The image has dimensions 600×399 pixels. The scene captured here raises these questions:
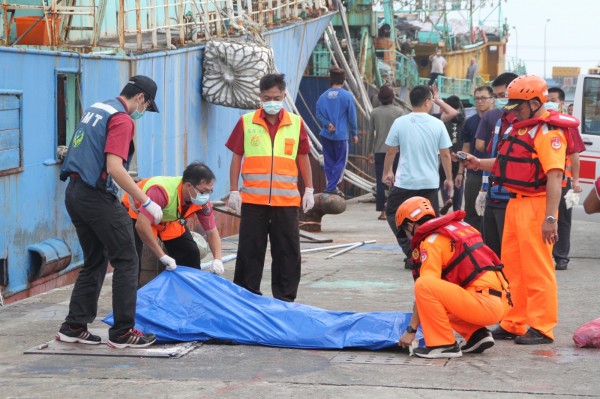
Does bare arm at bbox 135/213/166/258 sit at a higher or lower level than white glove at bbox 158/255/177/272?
higher

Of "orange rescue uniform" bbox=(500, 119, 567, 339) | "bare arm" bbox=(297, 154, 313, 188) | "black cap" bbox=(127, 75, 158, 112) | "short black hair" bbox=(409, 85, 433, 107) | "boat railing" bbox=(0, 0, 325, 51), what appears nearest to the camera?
"black cap" bbox=(127, 75, 158, 112)

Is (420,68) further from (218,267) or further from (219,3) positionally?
(218,267)

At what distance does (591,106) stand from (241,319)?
6291mm

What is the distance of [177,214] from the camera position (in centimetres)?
797

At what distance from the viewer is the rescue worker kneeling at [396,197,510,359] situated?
273 inches

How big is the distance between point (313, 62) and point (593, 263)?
13.2 metres

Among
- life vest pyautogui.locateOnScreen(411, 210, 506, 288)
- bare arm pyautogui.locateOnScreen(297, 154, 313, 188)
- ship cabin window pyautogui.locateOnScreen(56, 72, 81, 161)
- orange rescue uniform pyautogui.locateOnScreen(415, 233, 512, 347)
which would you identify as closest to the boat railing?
ship cabin window pyautogui.locateOnScreen(56, 72, 81, 161)

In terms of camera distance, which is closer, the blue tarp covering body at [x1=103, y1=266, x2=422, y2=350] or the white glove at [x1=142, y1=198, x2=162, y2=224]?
the white glove at [x1=142, y1=198, x2=162, y2=224]

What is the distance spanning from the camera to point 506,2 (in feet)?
160

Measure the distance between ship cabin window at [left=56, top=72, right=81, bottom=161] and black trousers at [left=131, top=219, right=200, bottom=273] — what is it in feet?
6.72

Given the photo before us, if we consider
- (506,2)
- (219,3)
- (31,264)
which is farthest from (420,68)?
(31,264)

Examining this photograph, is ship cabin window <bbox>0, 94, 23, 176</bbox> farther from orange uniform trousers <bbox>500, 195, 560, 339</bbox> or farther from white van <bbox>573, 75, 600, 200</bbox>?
white van <bbox>573, 75, 600, 200</bbox>

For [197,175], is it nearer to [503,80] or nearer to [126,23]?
[503,80]

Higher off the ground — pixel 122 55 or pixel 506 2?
pixel 506 2
